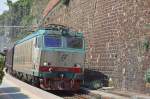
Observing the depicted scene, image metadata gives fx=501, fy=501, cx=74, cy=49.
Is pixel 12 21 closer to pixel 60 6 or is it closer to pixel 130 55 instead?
pixel 60 6

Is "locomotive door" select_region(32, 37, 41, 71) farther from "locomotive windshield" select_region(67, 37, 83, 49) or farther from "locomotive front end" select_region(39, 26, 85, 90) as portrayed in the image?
"locomotive windshield" select_region(67, 37, 83, 49)

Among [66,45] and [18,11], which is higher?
[18,11]

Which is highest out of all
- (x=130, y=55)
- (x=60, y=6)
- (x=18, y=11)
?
(x=18, y=11)

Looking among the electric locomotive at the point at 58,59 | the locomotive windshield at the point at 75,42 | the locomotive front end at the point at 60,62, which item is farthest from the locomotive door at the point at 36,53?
the locomotive windshield at the point at 75,42

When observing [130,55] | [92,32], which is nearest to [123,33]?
[130,55]

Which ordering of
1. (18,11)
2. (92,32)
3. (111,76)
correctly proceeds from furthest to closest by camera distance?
(18,11) → (92,32) → (111,76)

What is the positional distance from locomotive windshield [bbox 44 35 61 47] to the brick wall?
339cm

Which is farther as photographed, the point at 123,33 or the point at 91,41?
the point at 91,41

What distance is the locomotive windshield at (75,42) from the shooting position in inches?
938

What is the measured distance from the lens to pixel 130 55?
23.9m

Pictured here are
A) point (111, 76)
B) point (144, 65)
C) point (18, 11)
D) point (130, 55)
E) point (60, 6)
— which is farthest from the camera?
point (18, 11)

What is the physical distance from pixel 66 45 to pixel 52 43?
2.31 feet

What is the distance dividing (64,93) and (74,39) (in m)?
2.89

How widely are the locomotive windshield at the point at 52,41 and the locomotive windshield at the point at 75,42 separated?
53 cm
